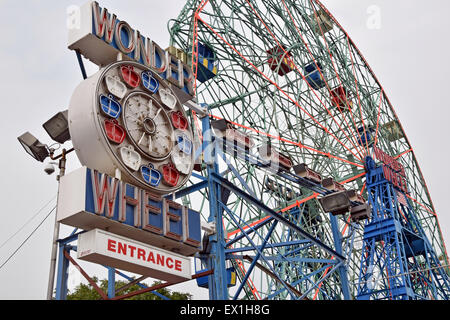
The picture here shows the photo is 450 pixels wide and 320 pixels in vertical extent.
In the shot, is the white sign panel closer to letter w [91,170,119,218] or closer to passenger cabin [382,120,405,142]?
letter w [91,170,119,218]

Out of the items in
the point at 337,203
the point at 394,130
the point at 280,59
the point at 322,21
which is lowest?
the point at 337,203

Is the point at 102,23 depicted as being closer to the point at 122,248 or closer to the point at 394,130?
the point at 122,248

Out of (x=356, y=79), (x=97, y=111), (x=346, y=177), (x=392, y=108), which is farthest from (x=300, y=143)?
(x=97, y=111)

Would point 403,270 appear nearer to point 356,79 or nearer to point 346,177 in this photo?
point 346,177

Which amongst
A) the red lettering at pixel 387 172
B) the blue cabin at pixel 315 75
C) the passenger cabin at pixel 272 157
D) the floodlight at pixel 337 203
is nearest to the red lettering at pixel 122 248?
the passenger cabin at pixel 272 157

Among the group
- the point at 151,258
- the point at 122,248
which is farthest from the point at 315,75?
the point at 122,248

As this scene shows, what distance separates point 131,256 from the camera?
11203 millimetres

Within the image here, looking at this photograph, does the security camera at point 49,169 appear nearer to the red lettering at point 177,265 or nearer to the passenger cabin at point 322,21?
the red lettering at point 177,265

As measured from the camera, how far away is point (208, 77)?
91.0 feet

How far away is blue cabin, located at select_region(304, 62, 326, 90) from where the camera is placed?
30.8 m

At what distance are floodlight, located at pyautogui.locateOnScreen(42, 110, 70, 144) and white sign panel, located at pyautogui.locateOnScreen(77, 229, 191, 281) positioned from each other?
10.5 feet

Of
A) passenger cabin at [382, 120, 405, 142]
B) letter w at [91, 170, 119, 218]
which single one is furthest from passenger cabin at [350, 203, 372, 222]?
passenger cabin at [382, 120, 405, 142]

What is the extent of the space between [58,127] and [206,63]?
1451 cm

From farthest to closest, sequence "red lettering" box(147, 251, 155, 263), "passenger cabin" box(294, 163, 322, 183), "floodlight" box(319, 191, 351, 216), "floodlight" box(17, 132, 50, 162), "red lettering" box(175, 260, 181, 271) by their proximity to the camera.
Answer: "passenger cabin" box(294, 163, 322, 183)
"floodlight" box(319, 191, 351, 216)
"floodlight" box(17, 132, 50, 162)
"red lettering" box(175, 260, 181, 271)
"red lettering" box(147, 251, 155, 263)
